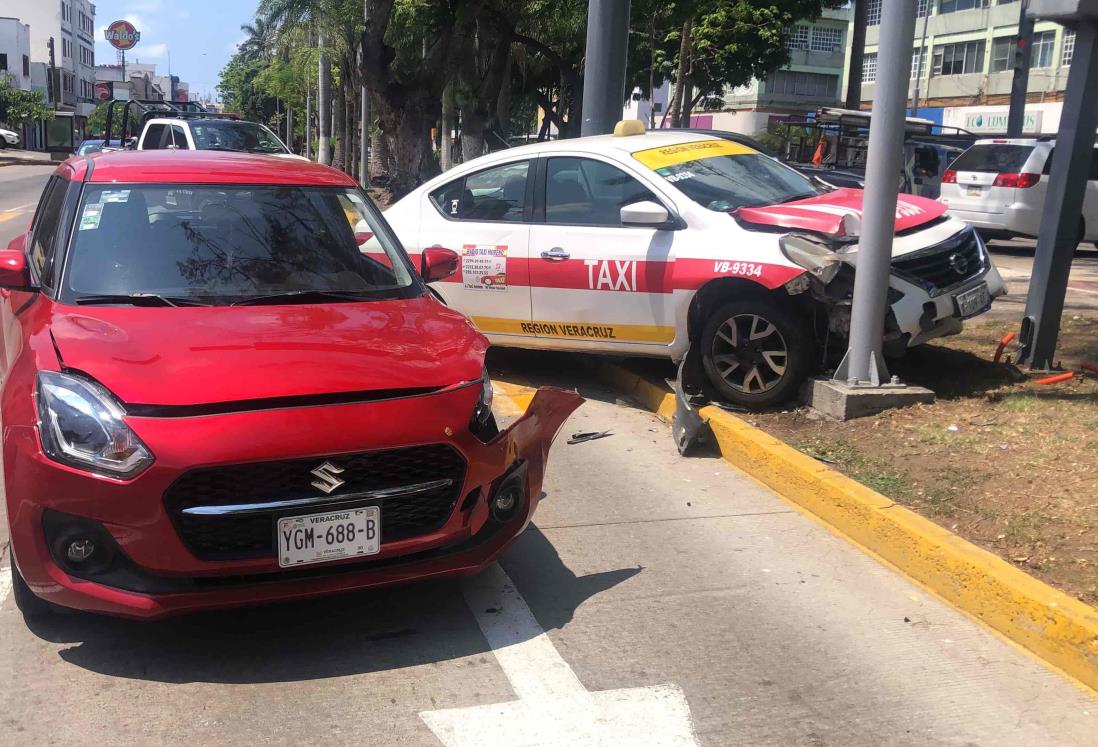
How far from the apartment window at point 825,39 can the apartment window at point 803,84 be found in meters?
1.59

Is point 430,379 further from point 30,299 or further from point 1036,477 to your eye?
point 1036,477

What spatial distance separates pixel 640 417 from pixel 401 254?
8.96ft

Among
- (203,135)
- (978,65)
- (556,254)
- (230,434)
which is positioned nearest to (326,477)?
(230,434)

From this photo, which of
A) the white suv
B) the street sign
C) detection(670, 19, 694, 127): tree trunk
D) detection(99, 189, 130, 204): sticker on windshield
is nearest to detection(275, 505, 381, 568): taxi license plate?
detection(99, 189, 130, 204): sticker on windshield

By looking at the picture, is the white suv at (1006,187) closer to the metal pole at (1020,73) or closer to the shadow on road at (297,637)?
the metal pole at (1020,73)

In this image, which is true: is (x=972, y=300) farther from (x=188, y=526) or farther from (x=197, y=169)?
(x=188, y=526)

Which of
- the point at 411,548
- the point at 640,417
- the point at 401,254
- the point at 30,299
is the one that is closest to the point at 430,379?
the point at 411,548

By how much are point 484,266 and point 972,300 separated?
3271 millimetres

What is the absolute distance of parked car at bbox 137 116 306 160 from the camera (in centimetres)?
1797

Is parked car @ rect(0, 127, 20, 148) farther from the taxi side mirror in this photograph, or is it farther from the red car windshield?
the red car windshield

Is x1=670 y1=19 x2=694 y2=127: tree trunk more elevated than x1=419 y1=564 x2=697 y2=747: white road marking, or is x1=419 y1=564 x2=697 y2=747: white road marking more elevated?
x1=670 y1=19 x2=694 y2=127: tree trunk

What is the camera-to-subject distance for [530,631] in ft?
13.5

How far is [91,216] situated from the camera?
478 centimetres

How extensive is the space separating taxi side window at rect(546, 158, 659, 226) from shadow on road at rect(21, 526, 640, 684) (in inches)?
139
